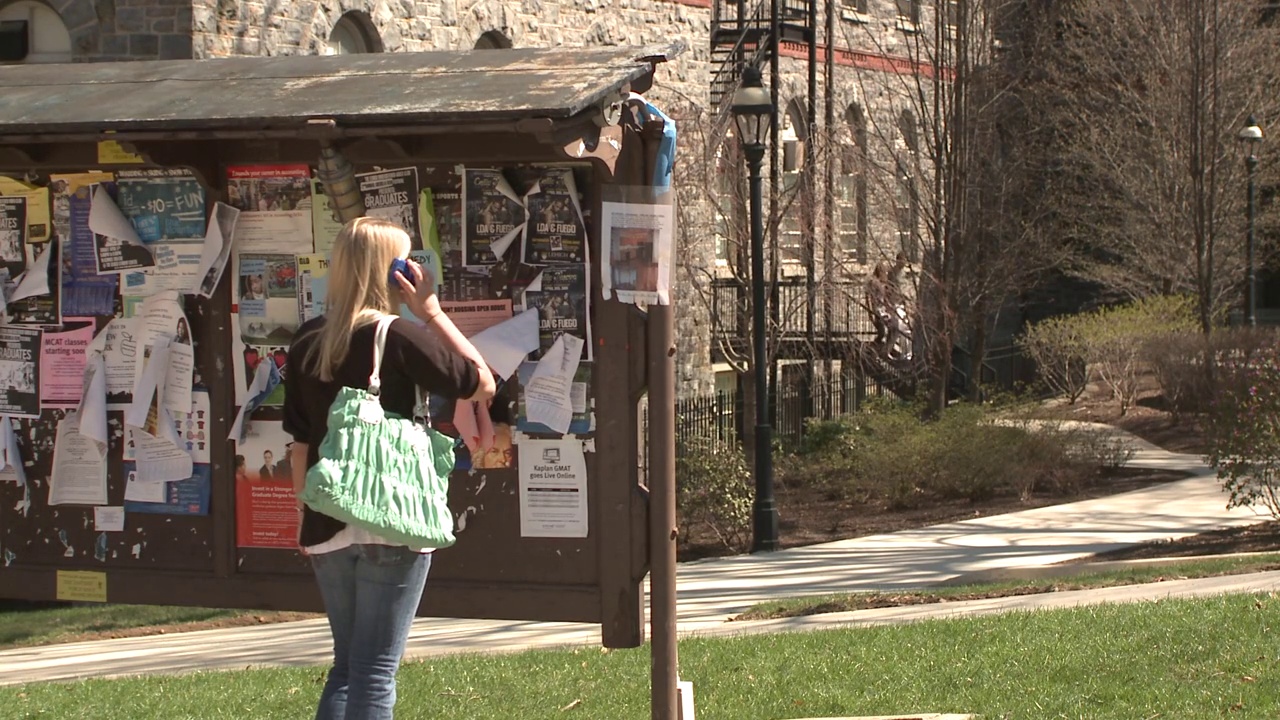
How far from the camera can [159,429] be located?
5391 mm

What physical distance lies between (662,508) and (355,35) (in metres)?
11.6

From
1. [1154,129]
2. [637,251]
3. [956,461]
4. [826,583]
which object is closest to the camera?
[637,251]

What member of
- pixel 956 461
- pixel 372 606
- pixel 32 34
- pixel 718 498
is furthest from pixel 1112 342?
pixel 372 606

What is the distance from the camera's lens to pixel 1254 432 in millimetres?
11484

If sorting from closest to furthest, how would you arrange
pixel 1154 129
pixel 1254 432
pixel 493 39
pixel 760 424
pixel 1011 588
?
pixel 1011 588
pixel 1254 432
pixel 760 424
pixel 493 39
pixel 1154 129

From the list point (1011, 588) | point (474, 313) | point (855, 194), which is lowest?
point (1011, 588)

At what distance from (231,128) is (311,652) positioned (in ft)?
14.8

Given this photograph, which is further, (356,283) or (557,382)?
(557,382)

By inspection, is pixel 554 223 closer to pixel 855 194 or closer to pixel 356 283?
pixel 356 283

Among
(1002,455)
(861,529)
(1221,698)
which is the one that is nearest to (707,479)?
(861,529)

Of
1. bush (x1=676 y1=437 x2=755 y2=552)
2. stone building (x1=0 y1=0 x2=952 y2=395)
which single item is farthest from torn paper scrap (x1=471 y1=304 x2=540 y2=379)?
stone building (x1=0 y1=0 x2=952 y2=395)

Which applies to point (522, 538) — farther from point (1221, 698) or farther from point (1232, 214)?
point (1232, 214)

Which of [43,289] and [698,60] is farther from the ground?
[698,60]

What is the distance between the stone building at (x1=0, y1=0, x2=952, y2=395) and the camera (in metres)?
13.7
